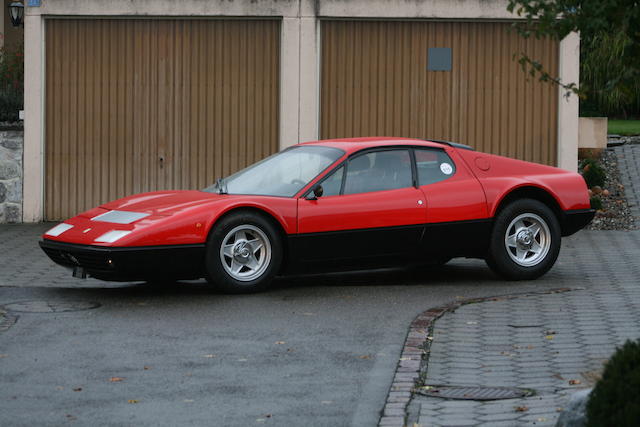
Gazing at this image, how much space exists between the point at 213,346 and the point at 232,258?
226 centimetres

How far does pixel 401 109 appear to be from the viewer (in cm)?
1814

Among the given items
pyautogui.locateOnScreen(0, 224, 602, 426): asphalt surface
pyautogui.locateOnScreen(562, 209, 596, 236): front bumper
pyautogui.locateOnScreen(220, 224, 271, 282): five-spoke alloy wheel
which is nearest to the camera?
pyautogui.locateOnScreen(0, 224, 602, 426): asphalt surface

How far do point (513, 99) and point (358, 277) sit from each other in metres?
6.84

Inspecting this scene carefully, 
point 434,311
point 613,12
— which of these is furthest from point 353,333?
point 613,12

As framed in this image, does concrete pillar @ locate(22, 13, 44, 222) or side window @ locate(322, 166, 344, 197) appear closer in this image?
side window @ locate(322, 166, 344, 197)

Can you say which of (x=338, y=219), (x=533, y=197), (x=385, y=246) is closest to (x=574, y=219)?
(x=533, y=197)

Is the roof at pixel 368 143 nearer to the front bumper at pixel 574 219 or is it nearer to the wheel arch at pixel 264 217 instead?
the wheel arch at pixel 264 217

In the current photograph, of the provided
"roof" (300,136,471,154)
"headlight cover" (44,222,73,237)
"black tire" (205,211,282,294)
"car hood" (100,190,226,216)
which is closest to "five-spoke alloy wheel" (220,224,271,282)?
"black tire" (205,211,282,294)

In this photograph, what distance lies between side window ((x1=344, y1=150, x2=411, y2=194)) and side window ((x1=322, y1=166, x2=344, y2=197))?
0.07 m

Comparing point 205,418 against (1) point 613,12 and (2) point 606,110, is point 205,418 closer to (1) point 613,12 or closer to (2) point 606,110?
(1) point 613,12

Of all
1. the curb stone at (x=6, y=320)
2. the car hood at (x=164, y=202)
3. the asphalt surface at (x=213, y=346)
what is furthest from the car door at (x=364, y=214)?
the curb stone at (x=6, y=320)

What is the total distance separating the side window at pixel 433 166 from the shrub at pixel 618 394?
656cm

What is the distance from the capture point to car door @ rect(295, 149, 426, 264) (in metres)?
10.8

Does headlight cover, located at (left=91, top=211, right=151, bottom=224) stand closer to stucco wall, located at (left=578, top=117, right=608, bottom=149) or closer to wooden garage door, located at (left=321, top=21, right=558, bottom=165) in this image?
wooden garage door, located at (left=321, top=21, right=558, bottom=165)
